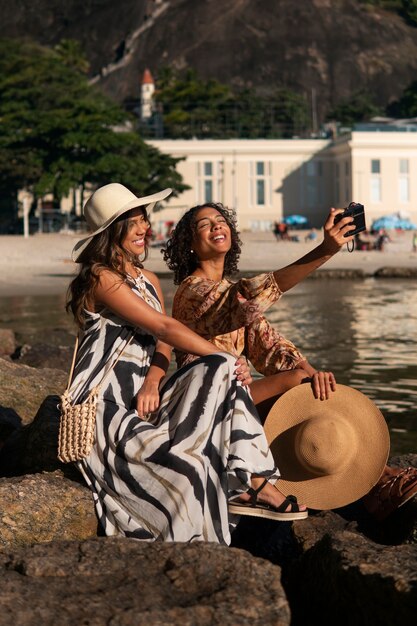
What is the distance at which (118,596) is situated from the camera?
11.9ft

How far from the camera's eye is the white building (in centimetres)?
7494

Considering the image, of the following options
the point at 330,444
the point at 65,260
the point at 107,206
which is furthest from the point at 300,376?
the point at 65,260

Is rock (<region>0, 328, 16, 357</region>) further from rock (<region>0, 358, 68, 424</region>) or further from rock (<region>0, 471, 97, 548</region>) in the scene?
rock (<region>0, 471, 97, 548</region>)

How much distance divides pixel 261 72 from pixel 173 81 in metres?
25.3

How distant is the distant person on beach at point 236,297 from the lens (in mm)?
4973

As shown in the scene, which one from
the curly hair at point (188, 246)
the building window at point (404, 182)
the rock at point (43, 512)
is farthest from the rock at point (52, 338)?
the building window at point (404, 182)

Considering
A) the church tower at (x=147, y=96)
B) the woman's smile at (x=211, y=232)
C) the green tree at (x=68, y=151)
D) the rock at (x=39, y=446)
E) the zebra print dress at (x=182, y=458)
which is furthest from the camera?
the church tower at (x=147, y=96)

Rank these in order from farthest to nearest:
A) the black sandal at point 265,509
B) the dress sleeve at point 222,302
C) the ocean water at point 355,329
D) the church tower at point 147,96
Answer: the church tower at point 147,96, the ocean water at point 355,329, the dress sleeve at point 222,302, the black sandal at point 265,509

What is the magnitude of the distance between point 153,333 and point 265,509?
0.82m

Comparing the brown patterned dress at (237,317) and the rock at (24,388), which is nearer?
the brown patterned dress at (237,317)

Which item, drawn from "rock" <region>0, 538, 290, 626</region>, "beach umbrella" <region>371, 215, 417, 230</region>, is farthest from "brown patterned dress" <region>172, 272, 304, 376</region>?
"beach umbrella" <region>371, 215, 417, 230</region>

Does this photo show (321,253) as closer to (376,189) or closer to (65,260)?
(65,260)

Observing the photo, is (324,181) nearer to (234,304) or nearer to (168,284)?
(168,284)

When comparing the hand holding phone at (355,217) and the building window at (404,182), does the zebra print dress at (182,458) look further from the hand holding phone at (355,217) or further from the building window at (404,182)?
the building window at (404,182)
